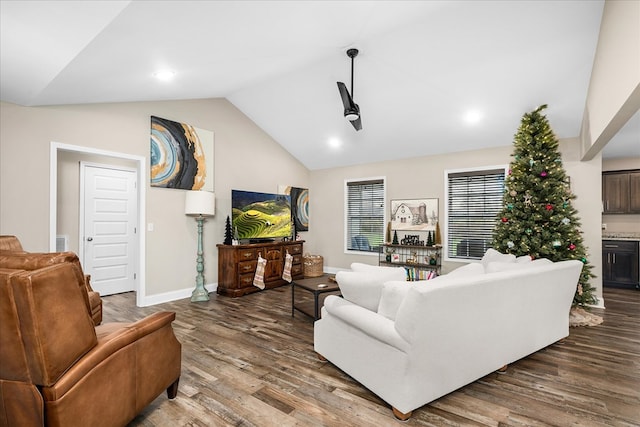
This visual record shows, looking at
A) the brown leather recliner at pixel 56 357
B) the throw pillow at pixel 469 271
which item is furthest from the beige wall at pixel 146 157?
the throw pillow at pixel 469 271

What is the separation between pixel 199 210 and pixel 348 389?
135 inches

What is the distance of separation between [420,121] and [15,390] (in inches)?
208

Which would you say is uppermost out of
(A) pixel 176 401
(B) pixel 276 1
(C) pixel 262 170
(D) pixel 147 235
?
(B) pixel 276 1

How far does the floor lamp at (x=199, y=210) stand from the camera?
4734mm

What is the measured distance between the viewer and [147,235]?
14.9ft

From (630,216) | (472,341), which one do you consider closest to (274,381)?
(472,341)

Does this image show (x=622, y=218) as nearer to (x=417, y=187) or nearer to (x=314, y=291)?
(x=417, y=187)

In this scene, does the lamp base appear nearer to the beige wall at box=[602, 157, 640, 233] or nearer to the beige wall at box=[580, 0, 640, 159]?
the beige wall at box=[580, 0, 640, 159]

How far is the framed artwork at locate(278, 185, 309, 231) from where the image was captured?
7.00 m

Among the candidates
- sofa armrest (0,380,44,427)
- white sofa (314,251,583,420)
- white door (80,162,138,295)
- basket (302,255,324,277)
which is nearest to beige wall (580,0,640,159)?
white sofa (314,251,583,420)

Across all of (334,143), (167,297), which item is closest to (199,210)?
(167,297)

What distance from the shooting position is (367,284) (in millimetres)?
2361

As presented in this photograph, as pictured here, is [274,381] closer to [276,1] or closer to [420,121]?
[276,1]

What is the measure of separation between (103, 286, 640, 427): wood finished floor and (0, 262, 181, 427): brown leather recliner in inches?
22.3
